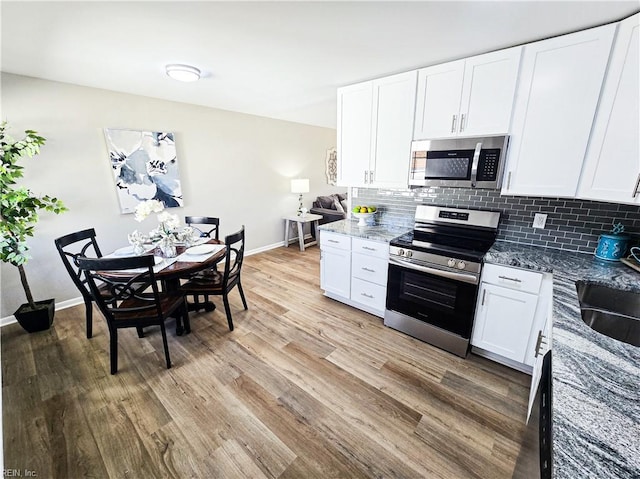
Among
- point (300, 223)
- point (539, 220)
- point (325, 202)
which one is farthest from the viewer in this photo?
point (325, 202)

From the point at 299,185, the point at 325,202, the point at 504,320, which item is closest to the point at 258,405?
the point at 504,320

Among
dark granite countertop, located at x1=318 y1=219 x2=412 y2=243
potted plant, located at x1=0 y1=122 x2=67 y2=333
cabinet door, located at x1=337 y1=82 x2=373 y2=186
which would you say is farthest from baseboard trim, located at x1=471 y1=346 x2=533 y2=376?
potted plant, located at x1=0 y1=122 x2=67 y2=333

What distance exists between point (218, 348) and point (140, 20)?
2.52 metres

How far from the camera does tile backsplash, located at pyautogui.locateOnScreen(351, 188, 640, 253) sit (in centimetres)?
195

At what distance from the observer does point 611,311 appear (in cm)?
146

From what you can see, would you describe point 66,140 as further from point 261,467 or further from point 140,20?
point 261,467

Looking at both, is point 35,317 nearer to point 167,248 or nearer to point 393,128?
point 167,248

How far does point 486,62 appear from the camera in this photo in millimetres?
2012

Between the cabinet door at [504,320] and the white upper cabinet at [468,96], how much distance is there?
1.27 meters

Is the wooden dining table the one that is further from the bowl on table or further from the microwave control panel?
the microwave control panel

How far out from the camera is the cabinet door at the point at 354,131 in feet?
8.97

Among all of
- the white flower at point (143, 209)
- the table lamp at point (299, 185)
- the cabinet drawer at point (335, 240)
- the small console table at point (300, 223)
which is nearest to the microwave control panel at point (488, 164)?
the cabinet drawer at point (335, 240)

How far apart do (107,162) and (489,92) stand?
4.05 metres

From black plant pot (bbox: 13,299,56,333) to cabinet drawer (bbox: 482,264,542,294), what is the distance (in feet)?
13.6
